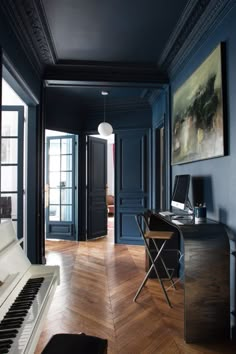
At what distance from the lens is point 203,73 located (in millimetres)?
2902

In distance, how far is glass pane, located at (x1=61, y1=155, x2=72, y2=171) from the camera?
6539 millimetres

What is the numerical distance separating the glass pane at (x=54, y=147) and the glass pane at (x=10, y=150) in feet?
9.69

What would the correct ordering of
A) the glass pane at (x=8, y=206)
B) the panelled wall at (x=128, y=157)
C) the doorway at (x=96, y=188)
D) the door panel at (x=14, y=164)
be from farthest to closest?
1. the doorway at (x=96, y=188)
2. the panelled wall at (x=128, y=157)
3. the door panel at (x=14, y=164)
4. the glass pane at (x=8, y=206)

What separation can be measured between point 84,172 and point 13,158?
9.08 feet

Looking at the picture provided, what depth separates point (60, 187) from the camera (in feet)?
21.8

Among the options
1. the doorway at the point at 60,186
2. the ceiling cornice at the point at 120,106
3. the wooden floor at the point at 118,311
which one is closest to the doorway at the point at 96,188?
the doorway at the point at 60,186

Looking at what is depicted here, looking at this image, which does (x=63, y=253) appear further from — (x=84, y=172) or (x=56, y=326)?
(x=56, y=326)

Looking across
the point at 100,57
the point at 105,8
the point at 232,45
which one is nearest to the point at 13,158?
the point at 100,57

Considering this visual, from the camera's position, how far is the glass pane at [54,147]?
6676 millimetres

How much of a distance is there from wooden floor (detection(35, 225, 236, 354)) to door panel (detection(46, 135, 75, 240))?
194 centimetres

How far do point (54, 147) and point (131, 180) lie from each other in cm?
207

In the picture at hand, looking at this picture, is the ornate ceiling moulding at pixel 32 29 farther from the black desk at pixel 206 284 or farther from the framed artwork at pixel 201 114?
the black desk at pixel 206 284

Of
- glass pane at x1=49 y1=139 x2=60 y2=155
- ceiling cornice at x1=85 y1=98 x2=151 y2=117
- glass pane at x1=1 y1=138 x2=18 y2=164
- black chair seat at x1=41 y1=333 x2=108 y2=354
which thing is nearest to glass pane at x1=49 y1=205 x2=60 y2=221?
glass pane at x1=49 y1=139 x2=60 y2=155

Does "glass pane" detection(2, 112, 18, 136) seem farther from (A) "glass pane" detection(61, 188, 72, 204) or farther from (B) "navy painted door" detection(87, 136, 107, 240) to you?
(A) "glass pane" detection(61, 188, 72, 204)
